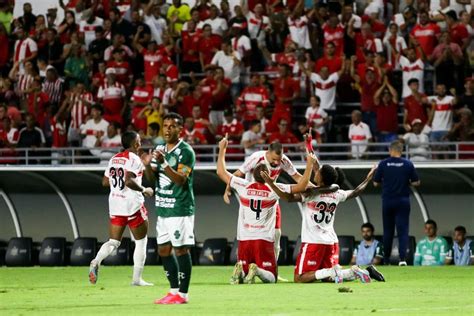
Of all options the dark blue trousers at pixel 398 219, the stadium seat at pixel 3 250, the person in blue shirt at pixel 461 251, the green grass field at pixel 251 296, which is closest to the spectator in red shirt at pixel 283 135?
the dark blue trousers at pixel 398 219

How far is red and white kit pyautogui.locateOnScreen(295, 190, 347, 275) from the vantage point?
17156 mm

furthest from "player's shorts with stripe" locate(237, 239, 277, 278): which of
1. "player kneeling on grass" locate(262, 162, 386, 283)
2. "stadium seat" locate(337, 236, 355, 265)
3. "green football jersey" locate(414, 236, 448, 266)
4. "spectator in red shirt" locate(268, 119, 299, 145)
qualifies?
"spectator in red shirt" locate(268, 119, 299, 145)

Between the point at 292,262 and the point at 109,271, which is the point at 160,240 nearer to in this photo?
the point at 109,271

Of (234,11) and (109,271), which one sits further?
(234,11)

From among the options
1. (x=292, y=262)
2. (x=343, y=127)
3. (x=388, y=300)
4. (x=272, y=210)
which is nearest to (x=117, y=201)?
(x=272, y=210)

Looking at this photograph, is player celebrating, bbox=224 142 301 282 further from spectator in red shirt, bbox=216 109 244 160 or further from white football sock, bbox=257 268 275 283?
spectator in red shirt, bbox=216 109 244 160

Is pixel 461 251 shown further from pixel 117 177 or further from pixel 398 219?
pixel 117 177

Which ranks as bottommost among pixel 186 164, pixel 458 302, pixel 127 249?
pixel 127 249

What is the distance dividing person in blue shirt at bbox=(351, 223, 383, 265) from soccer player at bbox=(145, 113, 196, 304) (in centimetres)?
967

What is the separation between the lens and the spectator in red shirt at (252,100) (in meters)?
25.9

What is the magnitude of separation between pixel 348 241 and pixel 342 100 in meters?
3.36

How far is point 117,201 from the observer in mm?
17859

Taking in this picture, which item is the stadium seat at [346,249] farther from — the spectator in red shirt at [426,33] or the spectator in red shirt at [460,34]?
→ the spectator in red shirt at [460,34]

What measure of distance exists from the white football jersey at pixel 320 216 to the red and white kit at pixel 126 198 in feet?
7.70
